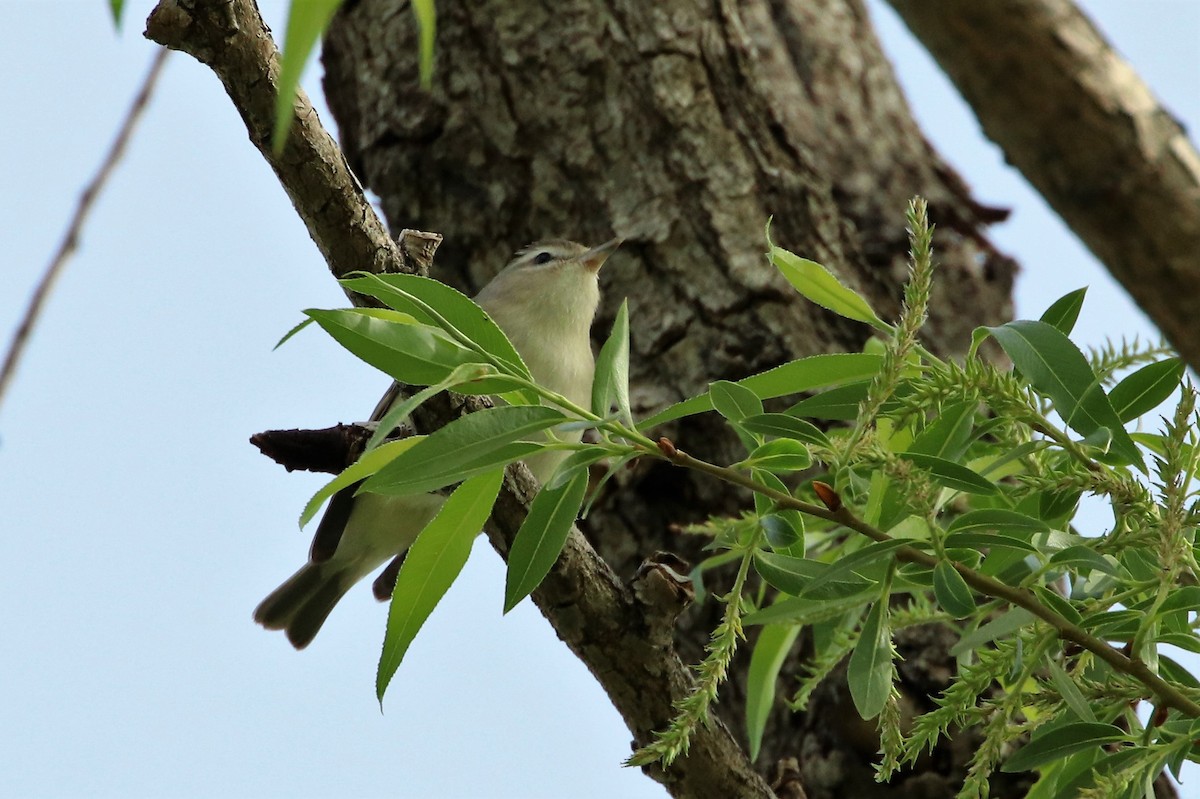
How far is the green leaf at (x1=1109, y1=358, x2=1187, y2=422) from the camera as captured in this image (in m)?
1.71

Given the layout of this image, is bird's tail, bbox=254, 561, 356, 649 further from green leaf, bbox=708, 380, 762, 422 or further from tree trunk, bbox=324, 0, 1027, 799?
green leaf, bbox=708, 380, 762, 422

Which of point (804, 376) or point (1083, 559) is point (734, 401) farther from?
point (1083, 559)

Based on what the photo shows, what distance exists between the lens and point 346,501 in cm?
335

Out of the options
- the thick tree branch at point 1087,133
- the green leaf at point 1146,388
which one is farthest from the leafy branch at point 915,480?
the thick tree branch at point 1087,133

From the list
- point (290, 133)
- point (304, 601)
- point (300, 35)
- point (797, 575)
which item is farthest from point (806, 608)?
point (304, 601)

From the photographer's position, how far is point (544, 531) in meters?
1.70

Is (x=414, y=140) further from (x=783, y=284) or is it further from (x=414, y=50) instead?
(x=783, y=284)

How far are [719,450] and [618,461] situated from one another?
2.04 meters

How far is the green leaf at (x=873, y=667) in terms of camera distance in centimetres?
168

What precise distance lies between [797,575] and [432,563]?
1.67 feet

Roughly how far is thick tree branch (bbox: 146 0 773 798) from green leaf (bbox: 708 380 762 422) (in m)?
0.50

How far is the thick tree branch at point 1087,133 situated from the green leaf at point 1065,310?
0.49 meters

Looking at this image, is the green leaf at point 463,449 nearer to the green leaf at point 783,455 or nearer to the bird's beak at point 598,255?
the green leaf at point 783,455

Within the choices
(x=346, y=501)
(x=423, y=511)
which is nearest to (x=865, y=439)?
(x=346, y=501)
